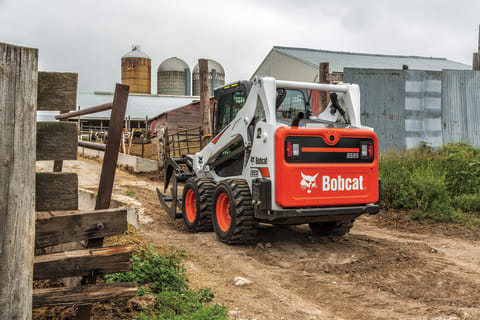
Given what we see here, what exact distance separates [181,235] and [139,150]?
15.5 m

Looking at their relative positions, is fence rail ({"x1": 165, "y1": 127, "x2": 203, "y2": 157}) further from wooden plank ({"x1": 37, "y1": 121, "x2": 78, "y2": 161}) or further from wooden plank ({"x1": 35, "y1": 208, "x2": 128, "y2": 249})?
wooden plank ({"x1": 37, "y1": 121, "x2": 78, "y2": 161})

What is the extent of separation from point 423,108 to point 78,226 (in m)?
12.8

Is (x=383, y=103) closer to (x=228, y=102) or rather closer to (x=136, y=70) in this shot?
(x=228, y=102)

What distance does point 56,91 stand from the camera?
272 centimetres

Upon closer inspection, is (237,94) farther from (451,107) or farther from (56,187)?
(451,107)

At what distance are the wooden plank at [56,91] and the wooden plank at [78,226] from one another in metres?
0.75

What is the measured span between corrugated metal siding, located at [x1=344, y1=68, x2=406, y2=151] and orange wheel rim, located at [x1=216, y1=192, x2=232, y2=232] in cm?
716

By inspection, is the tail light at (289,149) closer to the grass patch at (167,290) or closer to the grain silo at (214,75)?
the grass patch at (167,290)

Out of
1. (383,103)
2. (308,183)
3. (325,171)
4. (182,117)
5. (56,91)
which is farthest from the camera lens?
(182,117)

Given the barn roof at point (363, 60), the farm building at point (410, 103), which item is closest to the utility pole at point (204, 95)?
the farm building at point (410, 103)

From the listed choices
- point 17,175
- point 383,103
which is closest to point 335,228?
point 17,175

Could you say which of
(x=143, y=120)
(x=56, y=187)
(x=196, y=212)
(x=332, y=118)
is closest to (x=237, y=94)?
(x=332, y=118)

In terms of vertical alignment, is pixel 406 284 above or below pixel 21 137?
below

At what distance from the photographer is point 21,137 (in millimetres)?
2389
